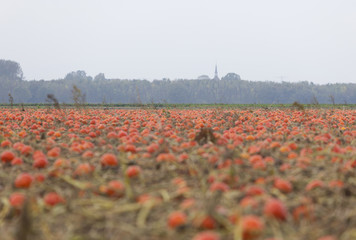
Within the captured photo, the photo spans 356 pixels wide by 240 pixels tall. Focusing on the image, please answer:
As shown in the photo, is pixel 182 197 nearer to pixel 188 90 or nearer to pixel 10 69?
pixel 188 90

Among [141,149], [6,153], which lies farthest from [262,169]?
[6,153]

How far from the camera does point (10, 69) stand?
Answer: 286 feet

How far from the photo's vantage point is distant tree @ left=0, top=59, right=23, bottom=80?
86.4 m

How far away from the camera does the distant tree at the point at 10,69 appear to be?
3401 inches

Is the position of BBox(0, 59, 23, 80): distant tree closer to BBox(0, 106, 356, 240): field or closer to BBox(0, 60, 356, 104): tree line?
BBox(0, 60, 356, 104): tree line

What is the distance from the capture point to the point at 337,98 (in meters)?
64.6

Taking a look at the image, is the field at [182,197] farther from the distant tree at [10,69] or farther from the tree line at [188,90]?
the distant tree at [10,69]

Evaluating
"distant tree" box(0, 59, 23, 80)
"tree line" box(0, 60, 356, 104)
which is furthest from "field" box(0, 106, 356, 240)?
"distant tree" box(0, 59, 23, 80)

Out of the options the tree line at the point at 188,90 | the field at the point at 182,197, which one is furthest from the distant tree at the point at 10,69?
the field at the point at 182,197

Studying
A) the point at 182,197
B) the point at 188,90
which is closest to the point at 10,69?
the point at 188,90

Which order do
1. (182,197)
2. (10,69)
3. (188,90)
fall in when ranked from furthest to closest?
1. (10,69)
2. (188,90)
3. (182,197)

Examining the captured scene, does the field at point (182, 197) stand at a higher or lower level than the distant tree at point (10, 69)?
lower

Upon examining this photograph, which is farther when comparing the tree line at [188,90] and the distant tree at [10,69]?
the distant tree at [10,69]

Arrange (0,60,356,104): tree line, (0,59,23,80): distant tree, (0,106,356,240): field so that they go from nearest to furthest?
1. (0,106,356,240): field
2. (0,60,356,104): tree line
3. (0,59,23,80): distant tree
